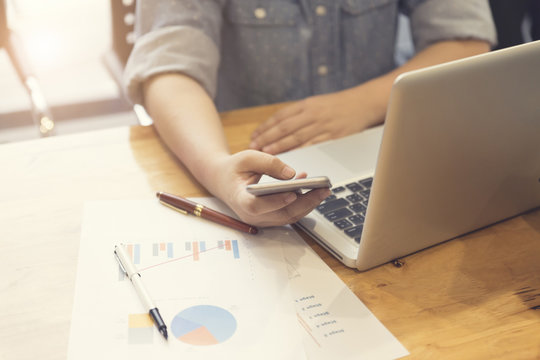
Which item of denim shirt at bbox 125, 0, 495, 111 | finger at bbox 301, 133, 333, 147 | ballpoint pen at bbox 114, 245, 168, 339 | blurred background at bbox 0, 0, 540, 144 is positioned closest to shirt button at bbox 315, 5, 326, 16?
denim shirt at bbox 125, 0, 495, 111

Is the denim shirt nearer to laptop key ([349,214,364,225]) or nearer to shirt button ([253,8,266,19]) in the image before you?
shirt button ([253,8,266,19])

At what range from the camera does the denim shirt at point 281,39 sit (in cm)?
93

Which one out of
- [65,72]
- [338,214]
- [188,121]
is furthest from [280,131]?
[65,72]

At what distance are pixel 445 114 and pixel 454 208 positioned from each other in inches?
6.2

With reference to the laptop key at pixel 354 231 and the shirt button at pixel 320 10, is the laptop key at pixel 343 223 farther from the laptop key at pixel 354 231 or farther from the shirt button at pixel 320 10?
the shirt button at pixel 320 10

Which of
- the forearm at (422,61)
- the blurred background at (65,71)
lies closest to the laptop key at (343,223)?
the forearm at (422,61)

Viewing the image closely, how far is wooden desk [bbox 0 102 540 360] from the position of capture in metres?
0.53

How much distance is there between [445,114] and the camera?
50 centimetres

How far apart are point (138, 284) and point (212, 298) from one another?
8 cm

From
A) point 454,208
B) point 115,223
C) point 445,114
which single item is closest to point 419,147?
point 445,114

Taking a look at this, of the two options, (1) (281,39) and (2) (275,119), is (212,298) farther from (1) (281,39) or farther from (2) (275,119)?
(1) (281,39)

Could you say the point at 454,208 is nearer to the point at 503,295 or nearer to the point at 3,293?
the point at 503,295

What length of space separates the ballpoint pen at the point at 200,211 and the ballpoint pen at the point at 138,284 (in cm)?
11

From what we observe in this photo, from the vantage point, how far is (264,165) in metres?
0.63
